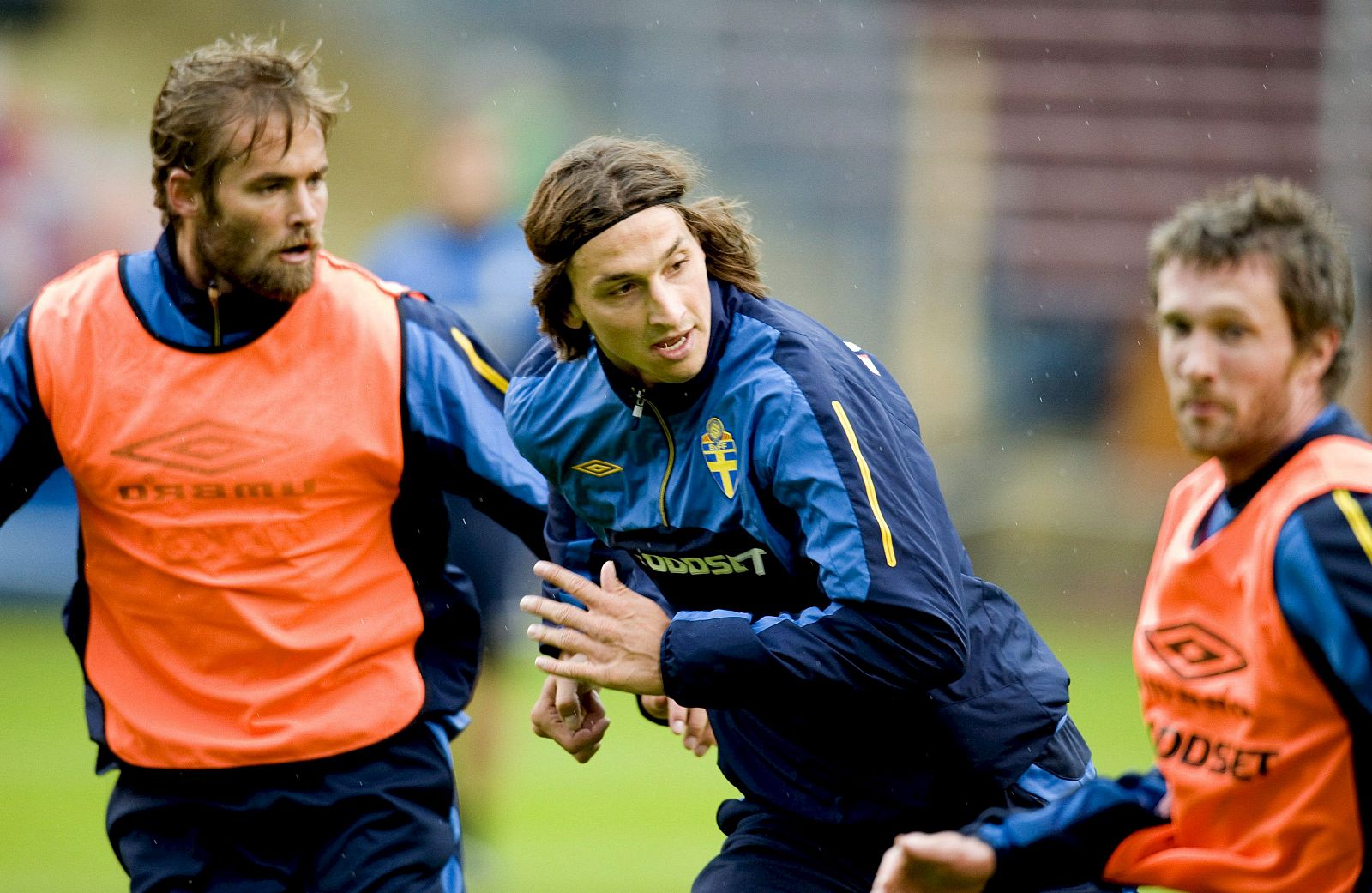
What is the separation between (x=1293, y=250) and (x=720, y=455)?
120 cm

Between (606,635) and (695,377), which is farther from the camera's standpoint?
(695,377)

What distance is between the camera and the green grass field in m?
7.16

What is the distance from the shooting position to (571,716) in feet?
13.7

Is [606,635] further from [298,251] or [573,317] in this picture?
[298,251]

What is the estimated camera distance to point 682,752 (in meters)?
9.99

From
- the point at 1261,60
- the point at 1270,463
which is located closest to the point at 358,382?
the point at 1270,463

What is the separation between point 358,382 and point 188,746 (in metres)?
0.91

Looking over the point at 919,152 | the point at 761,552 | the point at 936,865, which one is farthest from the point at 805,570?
the point at 919,152

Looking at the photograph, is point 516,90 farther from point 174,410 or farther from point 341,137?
point 174,410

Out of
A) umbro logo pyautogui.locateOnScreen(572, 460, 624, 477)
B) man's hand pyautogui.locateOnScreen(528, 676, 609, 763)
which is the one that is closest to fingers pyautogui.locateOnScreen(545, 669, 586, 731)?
man's hand pyautogui.locateOnScreen(528, 676, 609, 763)

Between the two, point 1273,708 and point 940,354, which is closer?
point 1273,708

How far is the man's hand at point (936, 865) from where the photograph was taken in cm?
314

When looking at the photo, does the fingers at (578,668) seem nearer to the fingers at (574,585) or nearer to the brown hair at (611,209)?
the fingers at (574,585)

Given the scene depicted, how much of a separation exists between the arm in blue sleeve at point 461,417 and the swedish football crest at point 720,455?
31.7 inches
